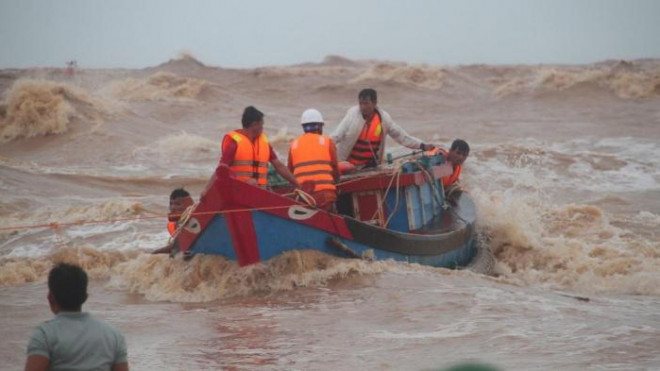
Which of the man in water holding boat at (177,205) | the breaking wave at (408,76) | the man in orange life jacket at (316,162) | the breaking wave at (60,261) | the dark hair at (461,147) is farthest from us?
the breaking wave at (408,76)

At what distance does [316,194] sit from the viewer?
10148 millimetres

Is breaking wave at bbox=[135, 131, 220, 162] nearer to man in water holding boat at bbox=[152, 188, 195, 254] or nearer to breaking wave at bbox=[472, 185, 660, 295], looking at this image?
breaking wave at bbox=[472, 185, 660, 295]

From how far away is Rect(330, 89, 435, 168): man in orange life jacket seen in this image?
37.2 feet

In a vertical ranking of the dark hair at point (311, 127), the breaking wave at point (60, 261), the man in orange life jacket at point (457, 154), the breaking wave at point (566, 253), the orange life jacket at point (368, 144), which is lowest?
the breaking wave at point (566, 253)

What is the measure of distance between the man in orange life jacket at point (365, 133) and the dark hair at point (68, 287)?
23.2ft

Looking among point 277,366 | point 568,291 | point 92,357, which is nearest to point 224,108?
point 568,291

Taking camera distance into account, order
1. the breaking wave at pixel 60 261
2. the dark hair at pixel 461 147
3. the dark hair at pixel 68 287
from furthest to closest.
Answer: the dark hair at pixel 461 147
the breaking wave at pixel 60 261
the dark hair at pixel 68 287

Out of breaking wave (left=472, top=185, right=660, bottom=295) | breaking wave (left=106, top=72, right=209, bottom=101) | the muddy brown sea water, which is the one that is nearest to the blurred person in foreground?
the muddy brown sea water

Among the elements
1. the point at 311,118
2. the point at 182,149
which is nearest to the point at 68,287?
the point at 311,118

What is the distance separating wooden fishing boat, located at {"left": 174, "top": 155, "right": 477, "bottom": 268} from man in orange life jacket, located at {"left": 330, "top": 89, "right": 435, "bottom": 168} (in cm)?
44

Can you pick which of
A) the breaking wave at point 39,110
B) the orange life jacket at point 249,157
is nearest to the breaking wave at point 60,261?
the orange life jacket at point 249,157

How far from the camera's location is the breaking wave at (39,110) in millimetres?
24344

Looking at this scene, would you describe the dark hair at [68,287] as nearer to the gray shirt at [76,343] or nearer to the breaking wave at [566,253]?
the gray shirt at [76,343]

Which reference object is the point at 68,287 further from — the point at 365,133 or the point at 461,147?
the point at 461,147
